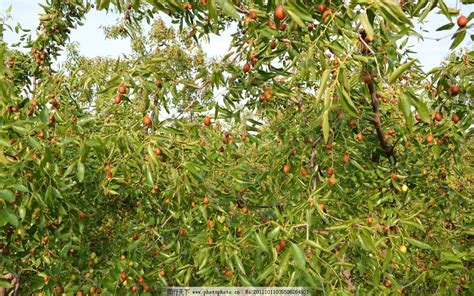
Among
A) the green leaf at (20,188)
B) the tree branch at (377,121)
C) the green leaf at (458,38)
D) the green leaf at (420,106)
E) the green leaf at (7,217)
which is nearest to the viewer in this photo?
the green leaf at (420,106)

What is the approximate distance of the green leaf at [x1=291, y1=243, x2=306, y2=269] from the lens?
72.3 inches

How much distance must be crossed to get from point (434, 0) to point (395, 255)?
4.63 ft

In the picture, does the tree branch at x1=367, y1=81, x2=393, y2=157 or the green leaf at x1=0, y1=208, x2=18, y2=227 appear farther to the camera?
the tree branch at x1=367, y1=81, x2=393, y2=157

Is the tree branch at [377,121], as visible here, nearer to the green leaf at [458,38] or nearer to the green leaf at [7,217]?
the green leaf at [458,38]

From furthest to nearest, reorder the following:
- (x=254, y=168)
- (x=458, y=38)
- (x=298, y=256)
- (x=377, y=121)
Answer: (x=254, y=168), (x=377, y=121), (x=458, y=38), (x=298, y=256)

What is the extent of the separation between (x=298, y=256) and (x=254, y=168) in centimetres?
242

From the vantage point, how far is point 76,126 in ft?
9.00

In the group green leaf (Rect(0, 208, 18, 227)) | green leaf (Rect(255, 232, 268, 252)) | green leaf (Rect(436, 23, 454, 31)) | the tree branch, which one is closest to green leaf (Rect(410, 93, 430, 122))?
green leaf (Rect(436, 23, 454, 31))

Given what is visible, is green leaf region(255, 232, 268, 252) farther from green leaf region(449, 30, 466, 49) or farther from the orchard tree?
green leaf region(449, 30, 466, 49)

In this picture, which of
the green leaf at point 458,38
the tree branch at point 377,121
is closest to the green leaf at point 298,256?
the green leaf at point 458,38

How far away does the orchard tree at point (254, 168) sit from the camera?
223 cm

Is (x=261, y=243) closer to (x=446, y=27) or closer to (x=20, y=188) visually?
(x=20, y=188)

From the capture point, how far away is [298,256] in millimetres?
1858

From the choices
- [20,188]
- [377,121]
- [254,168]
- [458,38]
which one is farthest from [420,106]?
[254,168]
